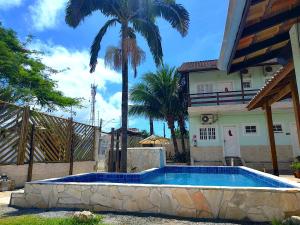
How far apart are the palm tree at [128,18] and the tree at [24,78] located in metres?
7.77

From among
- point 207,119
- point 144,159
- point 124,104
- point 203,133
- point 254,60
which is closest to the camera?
point 254,60

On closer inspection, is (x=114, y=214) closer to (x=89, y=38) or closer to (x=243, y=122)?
(x=89, y=38)

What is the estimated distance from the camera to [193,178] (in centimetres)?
1114

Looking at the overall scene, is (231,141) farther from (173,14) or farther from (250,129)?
(173,14)

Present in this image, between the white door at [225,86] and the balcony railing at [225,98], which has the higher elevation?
the white door at [225,86]

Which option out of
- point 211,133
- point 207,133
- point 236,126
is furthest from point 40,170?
point 236,126

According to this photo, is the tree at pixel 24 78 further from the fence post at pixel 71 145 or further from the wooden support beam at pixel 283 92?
the wooden support beam at pixel 283 92

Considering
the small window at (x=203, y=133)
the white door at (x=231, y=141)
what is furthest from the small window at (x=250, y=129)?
the small window at (x=203, y=133)

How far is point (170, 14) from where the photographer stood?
1238 cm

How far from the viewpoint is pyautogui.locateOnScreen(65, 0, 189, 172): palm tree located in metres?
11.7

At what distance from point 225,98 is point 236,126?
226 centimetres

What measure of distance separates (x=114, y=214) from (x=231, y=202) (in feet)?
7.99

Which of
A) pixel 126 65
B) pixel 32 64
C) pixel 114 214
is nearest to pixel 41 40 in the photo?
pixel 32 64

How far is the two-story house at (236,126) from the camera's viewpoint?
16875 mm
